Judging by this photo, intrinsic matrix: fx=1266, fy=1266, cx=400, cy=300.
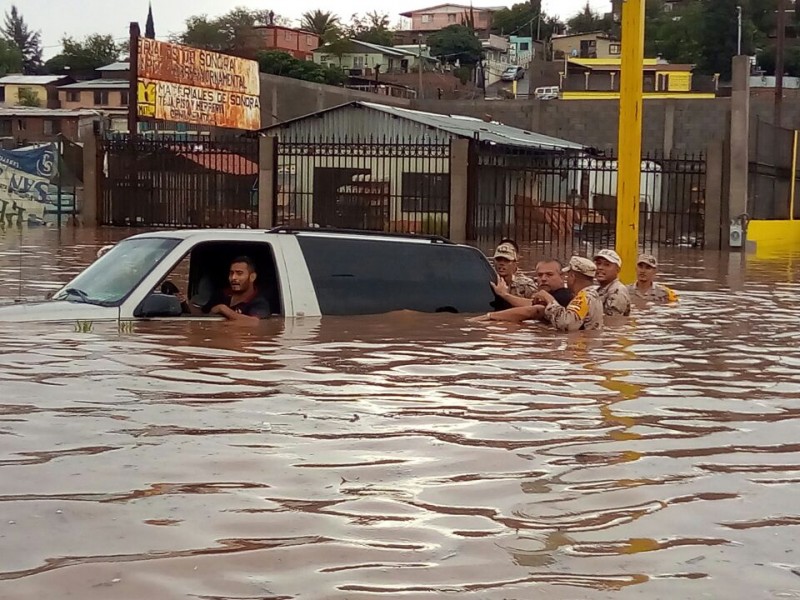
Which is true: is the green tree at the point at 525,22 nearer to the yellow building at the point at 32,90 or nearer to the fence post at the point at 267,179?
the yellow building at the point at 32,90

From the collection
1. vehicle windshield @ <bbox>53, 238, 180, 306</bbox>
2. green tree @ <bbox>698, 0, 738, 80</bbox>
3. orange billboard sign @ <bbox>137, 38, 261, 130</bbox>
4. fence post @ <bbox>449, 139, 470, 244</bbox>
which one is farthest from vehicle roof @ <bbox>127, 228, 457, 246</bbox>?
green tree @ <bbox>698, 0, 738, 80</bbox>

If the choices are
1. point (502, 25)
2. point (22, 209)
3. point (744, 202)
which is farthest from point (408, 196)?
point (502, 25)

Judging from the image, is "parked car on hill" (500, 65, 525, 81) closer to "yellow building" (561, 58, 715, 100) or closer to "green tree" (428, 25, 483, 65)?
"yellow building" (561, 58, 715, 100)

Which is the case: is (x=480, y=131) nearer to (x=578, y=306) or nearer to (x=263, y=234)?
(x=578, y=306)

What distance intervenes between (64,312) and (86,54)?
111 meters

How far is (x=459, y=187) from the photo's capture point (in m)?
28.3

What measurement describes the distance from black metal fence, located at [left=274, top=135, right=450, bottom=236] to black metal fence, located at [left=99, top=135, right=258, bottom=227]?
1066mm

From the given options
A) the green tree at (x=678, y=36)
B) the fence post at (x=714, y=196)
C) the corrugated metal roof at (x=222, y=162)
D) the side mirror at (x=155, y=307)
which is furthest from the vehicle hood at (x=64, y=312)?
the green tree at (x=678, y=36)

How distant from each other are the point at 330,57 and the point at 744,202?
241 feet

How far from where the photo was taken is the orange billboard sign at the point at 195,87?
32719 mm

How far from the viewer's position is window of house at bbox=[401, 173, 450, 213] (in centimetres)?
3061

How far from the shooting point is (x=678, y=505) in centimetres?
521

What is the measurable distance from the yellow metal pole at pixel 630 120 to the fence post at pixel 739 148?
521 inches

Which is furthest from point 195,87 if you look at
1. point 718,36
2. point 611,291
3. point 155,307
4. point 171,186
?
point 718,36
